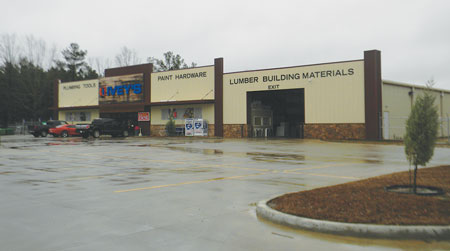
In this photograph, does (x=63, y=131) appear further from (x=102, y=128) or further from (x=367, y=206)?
(x=367, y=206)

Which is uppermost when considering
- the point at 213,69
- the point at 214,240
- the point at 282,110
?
the point at 213,69

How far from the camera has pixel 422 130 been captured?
8.06 m

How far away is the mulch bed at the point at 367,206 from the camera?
5.72m

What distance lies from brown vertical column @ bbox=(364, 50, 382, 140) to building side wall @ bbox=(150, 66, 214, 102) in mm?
15744

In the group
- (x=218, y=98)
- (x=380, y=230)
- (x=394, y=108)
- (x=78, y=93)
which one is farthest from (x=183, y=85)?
→ (x=380, y=230)

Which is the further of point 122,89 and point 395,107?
point 122,89

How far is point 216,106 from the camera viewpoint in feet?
134

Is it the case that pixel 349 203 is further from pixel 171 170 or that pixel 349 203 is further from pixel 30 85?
pixel 30 85

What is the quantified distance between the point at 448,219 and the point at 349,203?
1.48 m

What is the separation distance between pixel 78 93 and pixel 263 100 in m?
28.5

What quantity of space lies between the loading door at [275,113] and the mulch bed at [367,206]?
1247 inches

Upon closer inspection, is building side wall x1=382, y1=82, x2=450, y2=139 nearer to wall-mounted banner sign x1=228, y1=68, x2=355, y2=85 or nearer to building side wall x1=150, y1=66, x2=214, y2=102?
wall-mounted banner sign x1=228, y1=68, x2=355, y2=85

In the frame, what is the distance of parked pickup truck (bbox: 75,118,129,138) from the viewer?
39562 mm

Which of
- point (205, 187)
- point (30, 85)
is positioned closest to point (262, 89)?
point (205, 187)
